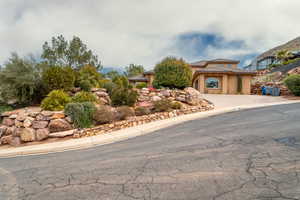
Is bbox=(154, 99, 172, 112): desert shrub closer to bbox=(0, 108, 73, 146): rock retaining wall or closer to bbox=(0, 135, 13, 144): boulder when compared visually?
bbox=(0, 108, 73, 146): rock retaining wall

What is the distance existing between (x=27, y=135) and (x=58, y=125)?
1.36 m

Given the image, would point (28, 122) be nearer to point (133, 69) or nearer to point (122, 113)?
point (122, 113)

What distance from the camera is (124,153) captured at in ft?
15.5

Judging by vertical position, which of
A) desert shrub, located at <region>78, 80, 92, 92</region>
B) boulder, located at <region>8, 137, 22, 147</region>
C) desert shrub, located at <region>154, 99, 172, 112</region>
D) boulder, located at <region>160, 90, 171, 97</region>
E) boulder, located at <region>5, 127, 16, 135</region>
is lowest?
boulder, located at <region>8, 137, 22, 147</region>

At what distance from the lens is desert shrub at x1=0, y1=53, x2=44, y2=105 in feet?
32.3

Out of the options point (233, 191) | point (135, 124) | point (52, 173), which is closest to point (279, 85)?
point (135, 124)

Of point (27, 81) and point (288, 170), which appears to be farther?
point (27, 81)

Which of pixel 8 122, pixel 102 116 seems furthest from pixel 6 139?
pixel 102 116

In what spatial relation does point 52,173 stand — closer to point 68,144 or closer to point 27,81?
point 68,144

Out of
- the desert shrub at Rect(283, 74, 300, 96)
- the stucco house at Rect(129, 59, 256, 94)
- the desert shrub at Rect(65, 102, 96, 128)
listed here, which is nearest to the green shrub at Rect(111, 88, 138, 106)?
the desert shrub at Rect(65, 102, 96, 128)

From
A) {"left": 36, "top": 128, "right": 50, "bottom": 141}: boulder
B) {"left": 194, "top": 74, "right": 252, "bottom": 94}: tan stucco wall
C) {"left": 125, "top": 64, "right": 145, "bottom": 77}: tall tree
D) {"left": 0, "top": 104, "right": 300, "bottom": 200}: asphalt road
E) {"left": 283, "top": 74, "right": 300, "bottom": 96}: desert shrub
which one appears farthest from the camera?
{"left": 125, "top": 64, "right": 145, "bottom": 77}: tall tree

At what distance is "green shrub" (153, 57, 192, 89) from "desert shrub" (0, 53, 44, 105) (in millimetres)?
9729

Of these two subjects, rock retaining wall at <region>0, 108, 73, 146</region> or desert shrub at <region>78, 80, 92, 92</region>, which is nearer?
rock retaining wall at <region>0, 108, 73, 146</region>

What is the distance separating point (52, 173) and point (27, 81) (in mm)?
9007
